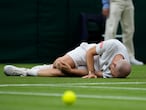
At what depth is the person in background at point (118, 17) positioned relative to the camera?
11992mm

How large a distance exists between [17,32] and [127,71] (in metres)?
6.30

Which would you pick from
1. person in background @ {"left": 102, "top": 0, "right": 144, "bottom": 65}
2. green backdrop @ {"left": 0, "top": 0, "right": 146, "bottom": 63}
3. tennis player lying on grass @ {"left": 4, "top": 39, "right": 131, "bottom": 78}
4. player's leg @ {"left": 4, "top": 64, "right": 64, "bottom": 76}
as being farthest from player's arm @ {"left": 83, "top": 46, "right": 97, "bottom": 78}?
green backdrop @ {"left": 0, "top": 0, "right": 146, "bottom": 63}

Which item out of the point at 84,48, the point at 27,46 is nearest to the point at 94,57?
the point at 84,48

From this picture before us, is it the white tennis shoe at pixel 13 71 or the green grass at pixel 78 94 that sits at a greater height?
the green grass at pixel 78 94

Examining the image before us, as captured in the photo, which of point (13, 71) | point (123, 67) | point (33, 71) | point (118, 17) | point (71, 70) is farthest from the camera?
point (118, 17)

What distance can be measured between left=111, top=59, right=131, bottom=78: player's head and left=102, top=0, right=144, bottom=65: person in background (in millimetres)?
4109

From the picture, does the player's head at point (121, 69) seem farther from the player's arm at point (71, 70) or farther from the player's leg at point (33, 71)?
the player's leg at point (33, 71)

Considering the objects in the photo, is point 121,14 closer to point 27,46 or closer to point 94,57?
point 27,46

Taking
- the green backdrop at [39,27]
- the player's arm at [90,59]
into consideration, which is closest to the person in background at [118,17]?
the green backdrop at [39,27]

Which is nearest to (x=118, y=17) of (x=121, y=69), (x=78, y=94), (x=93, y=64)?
(x=93, y=64)

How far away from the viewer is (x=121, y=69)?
768cm

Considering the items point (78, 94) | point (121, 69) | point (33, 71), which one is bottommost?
point (33, 71)

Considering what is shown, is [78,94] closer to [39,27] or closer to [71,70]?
[71,70]

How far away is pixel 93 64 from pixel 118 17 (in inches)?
173
